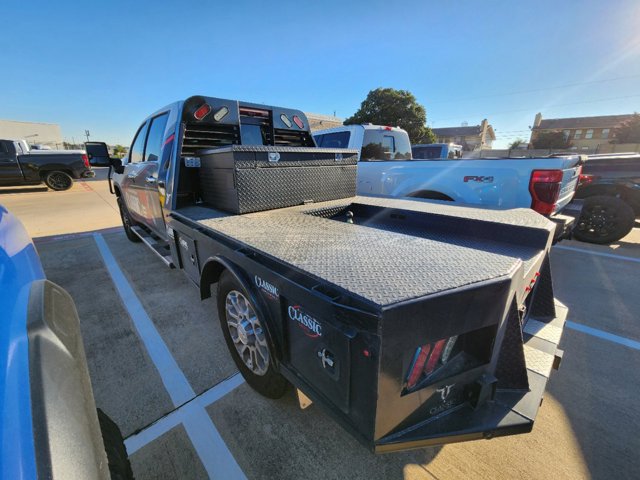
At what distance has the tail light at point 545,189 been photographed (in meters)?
3.40

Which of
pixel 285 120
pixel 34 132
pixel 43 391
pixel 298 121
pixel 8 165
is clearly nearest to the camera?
pixel 43 391

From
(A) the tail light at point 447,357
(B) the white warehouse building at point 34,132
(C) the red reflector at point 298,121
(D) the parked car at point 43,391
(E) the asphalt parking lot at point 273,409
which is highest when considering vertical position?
(B) the white warehouse building at point 34,132

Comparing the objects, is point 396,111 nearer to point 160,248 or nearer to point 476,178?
point 476,178

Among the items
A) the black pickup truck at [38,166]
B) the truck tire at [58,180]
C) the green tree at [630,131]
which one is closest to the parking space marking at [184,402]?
the black pickup truck at [38,166]

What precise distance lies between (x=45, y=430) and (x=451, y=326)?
51.8 inches

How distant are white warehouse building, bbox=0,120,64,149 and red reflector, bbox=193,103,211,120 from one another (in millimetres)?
72262

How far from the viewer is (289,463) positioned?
1.71 meters

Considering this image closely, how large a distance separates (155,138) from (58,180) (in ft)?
45.1

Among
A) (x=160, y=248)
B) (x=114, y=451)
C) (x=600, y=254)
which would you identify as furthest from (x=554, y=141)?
(x=114, y=451)

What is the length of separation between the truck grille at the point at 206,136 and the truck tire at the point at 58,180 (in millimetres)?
14332

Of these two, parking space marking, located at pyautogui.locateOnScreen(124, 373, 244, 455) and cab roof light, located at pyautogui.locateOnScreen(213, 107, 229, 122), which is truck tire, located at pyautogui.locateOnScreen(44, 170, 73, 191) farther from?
parking space marking, located at pyautogui.locateOnScreen(124, 373, 244, 455)

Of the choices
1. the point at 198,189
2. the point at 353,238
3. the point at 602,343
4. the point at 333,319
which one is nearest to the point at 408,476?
the point at 333,319

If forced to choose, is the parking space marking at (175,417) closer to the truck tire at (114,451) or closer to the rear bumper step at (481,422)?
the truck tire at (114,451)

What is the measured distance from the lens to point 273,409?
2076 mm
